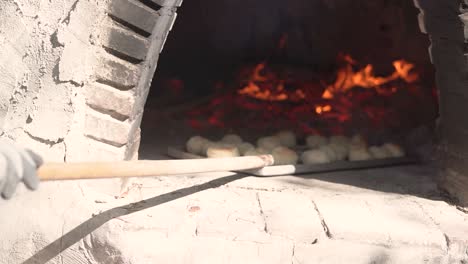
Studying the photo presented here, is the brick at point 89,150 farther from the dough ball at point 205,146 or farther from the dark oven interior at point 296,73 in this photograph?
the dark oven interior at point 296,73

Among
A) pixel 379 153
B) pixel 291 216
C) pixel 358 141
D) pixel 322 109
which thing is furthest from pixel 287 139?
pixel 291 216

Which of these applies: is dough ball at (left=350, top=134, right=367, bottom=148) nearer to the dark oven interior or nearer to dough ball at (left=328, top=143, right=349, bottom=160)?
dough ball at (left=328, top=143, right=349, bottom=160)

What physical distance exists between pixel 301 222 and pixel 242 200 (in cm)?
35

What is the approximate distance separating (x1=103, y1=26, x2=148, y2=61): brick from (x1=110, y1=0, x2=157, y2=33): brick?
2.0 inches

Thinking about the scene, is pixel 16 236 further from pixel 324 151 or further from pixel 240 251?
pixel 324 151

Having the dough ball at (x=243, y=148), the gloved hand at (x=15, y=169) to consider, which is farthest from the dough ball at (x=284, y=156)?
the gloved hand at (x=15, y=169)

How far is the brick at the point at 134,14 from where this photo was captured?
7.81ft

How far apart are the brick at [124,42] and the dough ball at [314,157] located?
1290 mm

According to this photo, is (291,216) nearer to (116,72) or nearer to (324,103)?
(116,72)

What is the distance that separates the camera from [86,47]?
2.37m

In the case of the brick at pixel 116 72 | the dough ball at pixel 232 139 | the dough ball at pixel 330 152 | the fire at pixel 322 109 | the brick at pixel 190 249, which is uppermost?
the fire at pixel 322 109

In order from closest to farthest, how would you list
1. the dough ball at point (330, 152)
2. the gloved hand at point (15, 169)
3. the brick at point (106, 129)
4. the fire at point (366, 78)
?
1. the gloved hand at point (15, 169)
2. the brick at point (106, 129)
3. the dough ball at point (330, 152)
4. the fire at point (366, 78)

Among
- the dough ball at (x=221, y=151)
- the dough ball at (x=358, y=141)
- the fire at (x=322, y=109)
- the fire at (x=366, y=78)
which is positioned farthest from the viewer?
the fire at (x=366, y=78)

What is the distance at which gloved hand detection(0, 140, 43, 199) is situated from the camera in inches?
59.6
